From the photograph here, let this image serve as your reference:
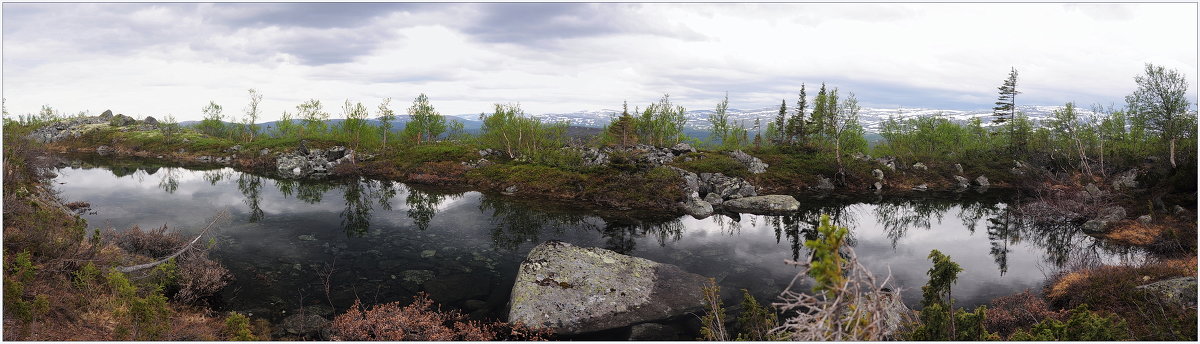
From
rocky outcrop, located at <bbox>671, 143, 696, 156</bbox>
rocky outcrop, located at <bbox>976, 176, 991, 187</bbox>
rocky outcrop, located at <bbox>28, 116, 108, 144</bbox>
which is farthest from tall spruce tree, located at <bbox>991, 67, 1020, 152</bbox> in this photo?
rocky outcrop, located at <bbox>28, 116, 108, 144</bbox>

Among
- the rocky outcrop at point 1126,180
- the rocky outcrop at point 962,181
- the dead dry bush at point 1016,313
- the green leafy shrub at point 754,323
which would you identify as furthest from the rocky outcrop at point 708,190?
the rocky outcrop at point 1126,180

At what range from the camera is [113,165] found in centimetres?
→ 6391

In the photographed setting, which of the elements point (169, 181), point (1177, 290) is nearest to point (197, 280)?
point (1177, 290)

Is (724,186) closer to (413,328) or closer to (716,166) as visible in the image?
(716,166)

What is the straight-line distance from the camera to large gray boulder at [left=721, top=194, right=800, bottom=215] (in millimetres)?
39125

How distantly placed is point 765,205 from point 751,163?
16.5 m

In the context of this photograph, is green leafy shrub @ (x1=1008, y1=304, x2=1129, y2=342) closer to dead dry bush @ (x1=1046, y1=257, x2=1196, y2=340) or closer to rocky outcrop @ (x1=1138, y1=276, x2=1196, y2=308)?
dead dry bush @ (x1=1046, y1=257, x2=1196, y2=340)

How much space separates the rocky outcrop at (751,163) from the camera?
5429cm

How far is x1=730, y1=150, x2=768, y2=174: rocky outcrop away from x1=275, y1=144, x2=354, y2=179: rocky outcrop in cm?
4791

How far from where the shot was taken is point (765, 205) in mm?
39688

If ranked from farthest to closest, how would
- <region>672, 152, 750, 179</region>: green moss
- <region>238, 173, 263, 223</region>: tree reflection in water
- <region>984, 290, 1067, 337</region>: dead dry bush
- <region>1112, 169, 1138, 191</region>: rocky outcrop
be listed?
<region>672, 152, 750, 179</region>: green moss < <region>1112, 169, 1138, 191</region>: rocky outcrop < <region>238, 173, 263, 223</region>: tree reflection in water < <region>984, 290, 1067, 337</region>: dead dry bush

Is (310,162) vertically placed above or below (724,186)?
above

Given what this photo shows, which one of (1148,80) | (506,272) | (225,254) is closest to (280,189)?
(225,254)

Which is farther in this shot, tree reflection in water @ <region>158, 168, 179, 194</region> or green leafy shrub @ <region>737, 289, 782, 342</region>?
tree reflection in water @ <region>158, 168, 179, 194</region>
